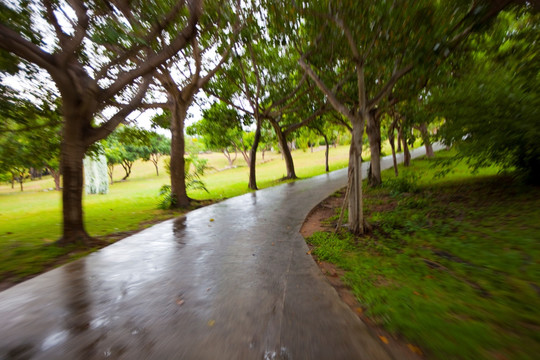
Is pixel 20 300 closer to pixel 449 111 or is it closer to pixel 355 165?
pixel 355 165

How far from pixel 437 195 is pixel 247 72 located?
1154 centimetres

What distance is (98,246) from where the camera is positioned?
5.70 m

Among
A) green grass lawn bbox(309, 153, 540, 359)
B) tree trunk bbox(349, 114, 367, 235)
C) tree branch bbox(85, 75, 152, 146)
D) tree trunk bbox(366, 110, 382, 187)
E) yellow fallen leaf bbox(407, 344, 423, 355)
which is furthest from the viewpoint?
tree trunk bbox(366, 110, 382, 187)

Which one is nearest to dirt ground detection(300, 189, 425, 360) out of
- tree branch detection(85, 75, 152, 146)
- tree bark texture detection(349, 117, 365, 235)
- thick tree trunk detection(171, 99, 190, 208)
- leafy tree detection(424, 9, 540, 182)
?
tree bark texture detection(349, 117, 365, 235)

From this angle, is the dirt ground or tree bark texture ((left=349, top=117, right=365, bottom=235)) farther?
tree bark texture ((left=349, top=117, right=365, bottom=235))

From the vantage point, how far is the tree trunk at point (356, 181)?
18.9ft

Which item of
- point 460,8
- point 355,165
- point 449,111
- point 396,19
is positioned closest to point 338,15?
point 396,19

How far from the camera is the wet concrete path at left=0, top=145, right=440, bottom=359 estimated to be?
236cm

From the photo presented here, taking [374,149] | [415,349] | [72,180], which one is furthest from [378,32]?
[72,180]

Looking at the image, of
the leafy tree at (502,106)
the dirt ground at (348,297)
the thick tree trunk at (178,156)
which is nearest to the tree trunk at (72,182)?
the thick tree trunk at (178,156)

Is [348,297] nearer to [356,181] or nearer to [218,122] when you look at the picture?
[356,181]

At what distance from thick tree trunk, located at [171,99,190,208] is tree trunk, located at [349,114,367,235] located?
718 centimetres

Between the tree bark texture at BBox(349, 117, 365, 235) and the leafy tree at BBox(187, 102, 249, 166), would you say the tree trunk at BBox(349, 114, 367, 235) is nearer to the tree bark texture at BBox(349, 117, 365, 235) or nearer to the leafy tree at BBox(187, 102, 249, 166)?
the tree bark texture at BBox(349, 117, 365, 235)

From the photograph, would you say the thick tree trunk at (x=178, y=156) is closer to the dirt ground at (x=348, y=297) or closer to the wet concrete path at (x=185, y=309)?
the wet concrete path at (x=185, y=309)
